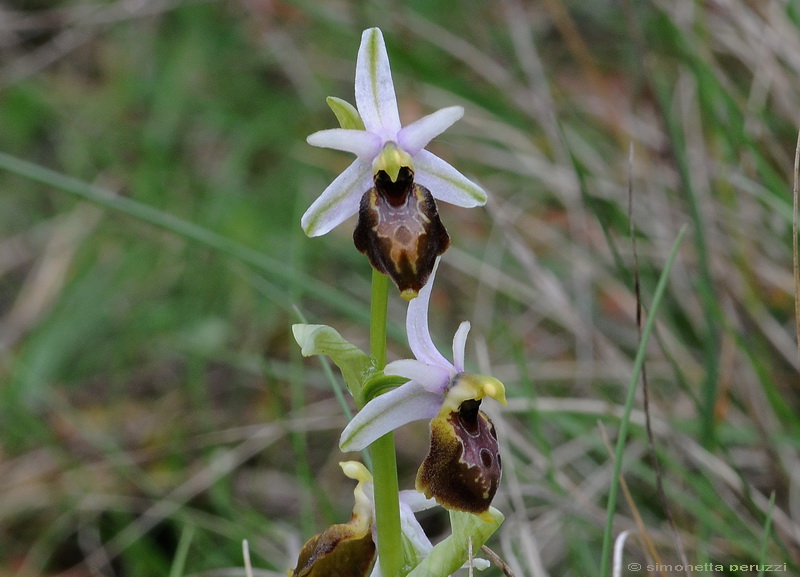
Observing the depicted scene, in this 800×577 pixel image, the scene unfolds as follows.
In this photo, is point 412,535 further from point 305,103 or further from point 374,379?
point 305,103

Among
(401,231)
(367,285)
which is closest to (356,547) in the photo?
(401,231)

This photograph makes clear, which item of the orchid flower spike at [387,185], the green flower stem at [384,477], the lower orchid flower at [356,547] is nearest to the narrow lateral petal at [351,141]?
the orchid flower spike at [387,185]

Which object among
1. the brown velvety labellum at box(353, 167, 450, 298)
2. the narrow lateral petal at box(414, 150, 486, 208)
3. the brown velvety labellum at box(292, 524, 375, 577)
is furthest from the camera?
the brown velvety labellum at box(292, 524, 375, 577)

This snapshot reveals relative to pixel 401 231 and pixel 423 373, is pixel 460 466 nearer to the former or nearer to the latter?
pixel 423 373

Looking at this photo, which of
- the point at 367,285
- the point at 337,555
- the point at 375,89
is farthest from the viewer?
the point at 367,285

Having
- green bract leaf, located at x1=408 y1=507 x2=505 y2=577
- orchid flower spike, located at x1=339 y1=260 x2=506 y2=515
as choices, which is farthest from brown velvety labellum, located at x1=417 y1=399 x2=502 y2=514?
green bract leaf, located at x1=408 y1=507 x2=505 y2=577

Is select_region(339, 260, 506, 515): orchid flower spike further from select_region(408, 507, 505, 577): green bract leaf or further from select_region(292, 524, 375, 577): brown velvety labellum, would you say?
select_region(292, 524, 375, 577): brown velvety labellum
